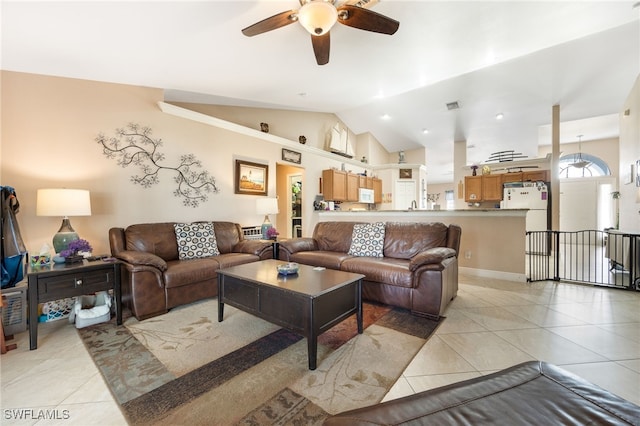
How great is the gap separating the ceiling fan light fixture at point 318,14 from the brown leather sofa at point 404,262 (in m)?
2.26

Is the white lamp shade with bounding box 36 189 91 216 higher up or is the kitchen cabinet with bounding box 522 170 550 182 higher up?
the kitchen cabinet with bounding box 522 170 550 182

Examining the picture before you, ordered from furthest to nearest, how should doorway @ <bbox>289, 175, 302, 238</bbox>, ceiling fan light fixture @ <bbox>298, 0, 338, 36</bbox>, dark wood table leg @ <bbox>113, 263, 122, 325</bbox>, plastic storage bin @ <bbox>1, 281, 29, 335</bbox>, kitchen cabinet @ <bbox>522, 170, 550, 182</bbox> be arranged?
1. doorway @ <bbox>289, 175, 302, 238</bbox>
2. kitchen cabinet @ <bbox>522, 170, 550, 182</bbox>
3. dark wood table leg @ <bbox>113, 263, 122, 325</bbox>
4. plastic storage bin @ <bbox>1, 281, 29, 335</bbox>
5. ceiling fan light fixture @ <bbox>298, 0, 338, 36</bbox>

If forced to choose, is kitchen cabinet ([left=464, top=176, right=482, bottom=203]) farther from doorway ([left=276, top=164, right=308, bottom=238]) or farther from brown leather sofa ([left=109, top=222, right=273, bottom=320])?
→ brown leather sofa ([left=109, top=222, right=273, bottom=320])

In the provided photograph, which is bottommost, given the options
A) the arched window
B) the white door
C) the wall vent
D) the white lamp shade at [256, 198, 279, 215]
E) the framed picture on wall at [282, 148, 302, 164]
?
the white lamp shade at [256, 198, 279, 215]

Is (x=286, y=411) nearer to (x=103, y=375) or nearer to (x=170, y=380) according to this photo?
(x=170, y=380)

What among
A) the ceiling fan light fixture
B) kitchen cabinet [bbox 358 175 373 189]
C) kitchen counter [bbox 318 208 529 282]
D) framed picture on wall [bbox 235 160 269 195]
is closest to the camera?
the ceiling fan light fixture

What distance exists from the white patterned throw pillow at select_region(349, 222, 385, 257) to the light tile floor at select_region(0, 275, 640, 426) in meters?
1.09

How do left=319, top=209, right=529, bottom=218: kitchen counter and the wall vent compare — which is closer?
left=319, top=209, right=529, bottom=218: kitchen counter

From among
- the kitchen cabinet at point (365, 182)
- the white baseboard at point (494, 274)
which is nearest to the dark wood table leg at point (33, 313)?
the white baseboard at point (494, 274)

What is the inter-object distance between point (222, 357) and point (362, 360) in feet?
3.39

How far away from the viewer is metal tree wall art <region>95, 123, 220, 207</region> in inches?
124

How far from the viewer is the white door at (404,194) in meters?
7.48

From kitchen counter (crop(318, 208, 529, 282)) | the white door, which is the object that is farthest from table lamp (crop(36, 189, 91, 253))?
the white door

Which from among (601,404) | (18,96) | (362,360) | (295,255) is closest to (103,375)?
(362,360)
